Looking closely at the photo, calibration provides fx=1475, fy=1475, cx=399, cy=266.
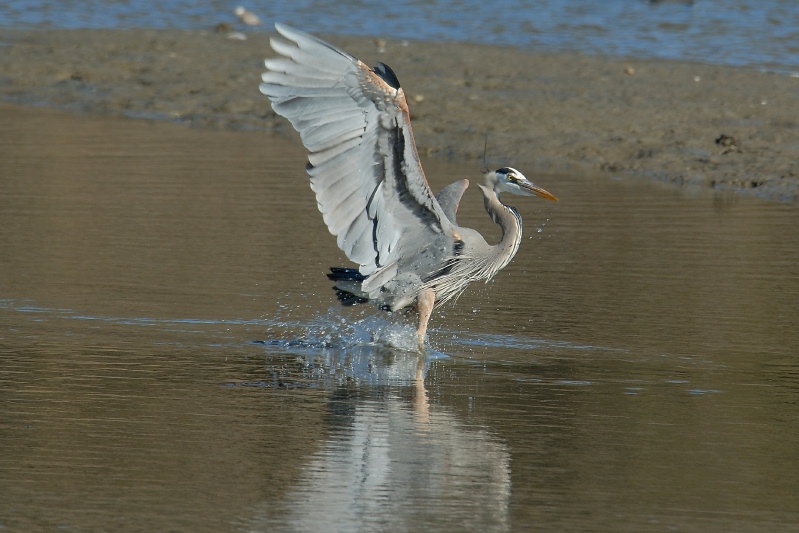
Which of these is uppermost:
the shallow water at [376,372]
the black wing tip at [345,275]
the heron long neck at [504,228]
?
the heron long neck at [504,228]

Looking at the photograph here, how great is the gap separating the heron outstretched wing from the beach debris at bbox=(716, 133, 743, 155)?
633 cm

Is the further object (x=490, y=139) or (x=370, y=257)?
(x=490, y=139)

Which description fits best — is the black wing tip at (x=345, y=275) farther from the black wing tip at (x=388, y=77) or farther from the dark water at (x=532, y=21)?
the dark water at (x=532, y=21)

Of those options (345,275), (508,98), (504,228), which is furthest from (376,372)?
(508,98)

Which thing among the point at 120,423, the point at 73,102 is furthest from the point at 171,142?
the point at 120,423

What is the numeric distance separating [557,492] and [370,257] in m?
3.02

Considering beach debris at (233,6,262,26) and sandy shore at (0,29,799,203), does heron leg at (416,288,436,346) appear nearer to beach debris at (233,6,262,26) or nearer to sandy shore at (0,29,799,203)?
sandy shore at (0,29,799,203)

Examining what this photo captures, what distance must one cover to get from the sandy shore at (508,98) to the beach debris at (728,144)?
0.8 inches

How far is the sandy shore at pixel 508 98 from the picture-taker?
1355 centimetres

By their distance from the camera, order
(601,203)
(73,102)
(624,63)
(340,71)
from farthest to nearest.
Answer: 1. (624,63)
2. (73,102)
3. (601,203)
4. (340,71)

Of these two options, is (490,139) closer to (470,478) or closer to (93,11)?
(470,478)

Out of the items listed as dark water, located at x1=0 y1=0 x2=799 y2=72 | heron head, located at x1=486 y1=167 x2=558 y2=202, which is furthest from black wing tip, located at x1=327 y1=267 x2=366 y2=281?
dark water, located at x1=0 y1=0 x2=799 y2=72

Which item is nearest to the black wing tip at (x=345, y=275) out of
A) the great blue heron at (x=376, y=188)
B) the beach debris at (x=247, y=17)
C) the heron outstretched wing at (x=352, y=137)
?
the great blue heron at (x=376, y=188)

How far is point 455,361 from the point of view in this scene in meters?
7.48
